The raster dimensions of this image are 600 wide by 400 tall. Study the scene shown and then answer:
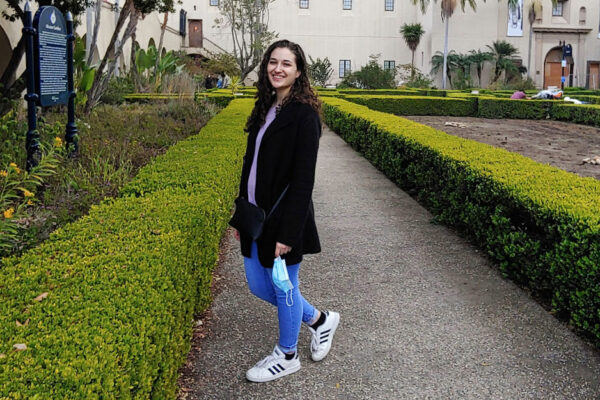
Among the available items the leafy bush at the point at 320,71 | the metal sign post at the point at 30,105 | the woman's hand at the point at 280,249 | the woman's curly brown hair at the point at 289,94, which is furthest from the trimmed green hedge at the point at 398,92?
the woman's hand at the point at 280,249

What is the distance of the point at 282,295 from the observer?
296cm

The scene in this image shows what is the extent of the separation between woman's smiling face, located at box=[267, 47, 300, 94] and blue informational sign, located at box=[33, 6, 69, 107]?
434 cm

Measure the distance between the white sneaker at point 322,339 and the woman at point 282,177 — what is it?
0.24 meters

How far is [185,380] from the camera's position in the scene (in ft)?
10.2

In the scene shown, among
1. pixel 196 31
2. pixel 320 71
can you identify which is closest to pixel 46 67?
pixel 320 71

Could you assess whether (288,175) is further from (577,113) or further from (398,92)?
(398,92)

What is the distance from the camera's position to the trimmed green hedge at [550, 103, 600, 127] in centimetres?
1930

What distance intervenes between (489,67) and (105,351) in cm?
4321

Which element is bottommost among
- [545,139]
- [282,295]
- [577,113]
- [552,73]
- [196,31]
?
[282,295]

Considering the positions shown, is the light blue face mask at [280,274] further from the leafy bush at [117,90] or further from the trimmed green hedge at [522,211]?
the leafy bush at [117,90]

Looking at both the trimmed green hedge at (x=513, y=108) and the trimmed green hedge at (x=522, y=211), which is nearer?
the trimmed green hedge at (x=522, y=211)

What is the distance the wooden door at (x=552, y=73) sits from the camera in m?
43.5

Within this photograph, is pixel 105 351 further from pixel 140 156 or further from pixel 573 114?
pixel 573 114

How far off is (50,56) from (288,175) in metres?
4.90
